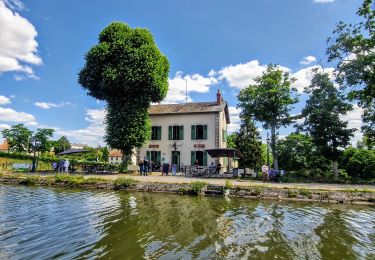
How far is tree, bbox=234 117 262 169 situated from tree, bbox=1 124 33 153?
55.5m

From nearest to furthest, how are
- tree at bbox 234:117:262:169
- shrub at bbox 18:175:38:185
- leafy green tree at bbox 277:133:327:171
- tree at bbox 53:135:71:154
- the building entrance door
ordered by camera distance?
shrub at bbox 18:175:38:185 < the building entrance door < leafy green tree at bbox 277:133:327:171 < tree at bbox 234:117:262:169 < tree at bbox 53:135:71:154

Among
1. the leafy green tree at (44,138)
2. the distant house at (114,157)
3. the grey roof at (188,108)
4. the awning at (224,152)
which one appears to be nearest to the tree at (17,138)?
the leafy green tree at (44,138)

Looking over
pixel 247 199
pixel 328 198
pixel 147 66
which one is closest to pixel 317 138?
pixel 328 198

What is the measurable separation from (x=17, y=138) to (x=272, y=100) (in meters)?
65.1

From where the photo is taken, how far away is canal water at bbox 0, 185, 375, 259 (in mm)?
5535

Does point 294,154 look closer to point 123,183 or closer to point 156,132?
point 156,132

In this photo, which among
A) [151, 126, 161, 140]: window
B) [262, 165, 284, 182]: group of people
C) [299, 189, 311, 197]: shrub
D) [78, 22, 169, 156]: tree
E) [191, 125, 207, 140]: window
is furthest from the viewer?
[151, 126, 161, 140]: window

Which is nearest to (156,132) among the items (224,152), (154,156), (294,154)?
(154,156)

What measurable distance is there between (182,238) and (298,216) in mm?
4976

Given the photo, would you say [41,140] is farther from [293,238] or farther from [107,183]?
[293,238]

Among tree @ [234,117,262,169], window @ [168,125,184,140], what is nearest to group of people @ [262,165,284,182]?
window @ [168,125,184,140]

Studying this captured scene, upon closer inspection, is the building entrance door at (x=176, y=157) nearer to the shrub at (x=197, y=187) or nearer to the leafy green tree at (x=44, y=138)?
the shrub at (x=197, y=187)

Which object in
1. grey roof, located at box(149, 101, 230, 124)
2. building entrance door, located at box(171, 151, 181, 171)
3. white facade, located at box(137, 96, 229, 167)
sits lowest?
building entrance door, located at box(171, 151, 181, 171)

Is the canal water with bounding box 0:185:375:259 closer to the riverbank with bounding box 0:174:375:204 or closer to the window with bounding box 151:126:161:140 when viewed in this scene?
the riverbank with bounding box 0:174:375:204
